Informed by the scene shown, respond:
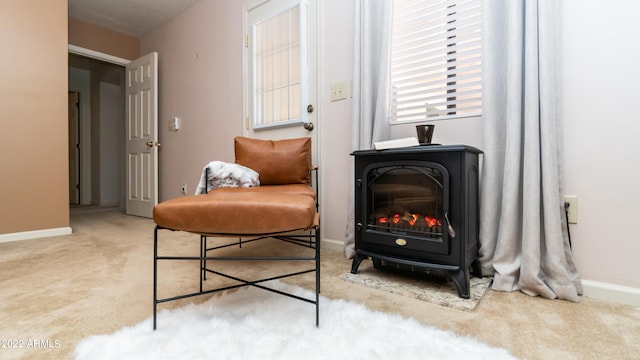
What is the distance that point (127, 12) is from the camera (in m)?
3.52

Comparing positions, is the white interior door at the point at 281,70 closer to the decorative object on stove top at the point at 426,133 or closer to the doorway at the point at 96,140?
the decorative object on stove top at the point at 426,133

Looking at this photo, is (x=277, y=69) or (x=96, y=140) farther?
(x=96, y=140)

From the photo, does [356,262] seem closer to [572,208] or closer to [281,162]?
[281,162]

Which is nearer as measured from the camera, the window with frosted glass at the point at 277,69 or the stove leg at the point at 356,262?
the stove leg at the point at 356,262

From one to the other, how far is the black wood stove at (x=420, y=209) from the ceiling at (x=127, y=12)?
10.3ft

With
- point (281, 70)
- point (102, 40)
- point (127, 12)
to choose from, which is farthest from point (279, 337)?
point (102, 40)

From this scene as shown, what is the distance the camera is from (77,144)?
562 centimetres

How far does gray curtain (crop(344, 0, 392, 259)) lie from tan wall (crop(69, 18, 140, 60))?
3.68 m

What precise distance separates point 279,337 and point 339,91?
65.9 inches

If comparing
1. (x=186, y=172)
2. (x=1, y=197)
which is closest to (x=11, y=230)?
(x=1, y=197)

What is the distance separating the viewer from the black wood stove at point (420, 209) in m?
1.34

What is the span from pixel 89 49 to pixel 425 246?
15.0 ft

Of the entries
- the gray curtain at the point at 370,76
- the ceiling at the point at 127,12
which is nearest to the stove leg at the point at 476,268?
the gray curtain at the point at 370,76

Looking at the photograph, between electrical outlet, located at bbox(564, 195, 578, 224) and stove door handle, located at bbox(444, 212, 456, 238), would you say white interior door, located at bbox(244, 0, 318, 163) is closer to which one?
stove door handle, located at bbox(444, 212, 456, 238)
